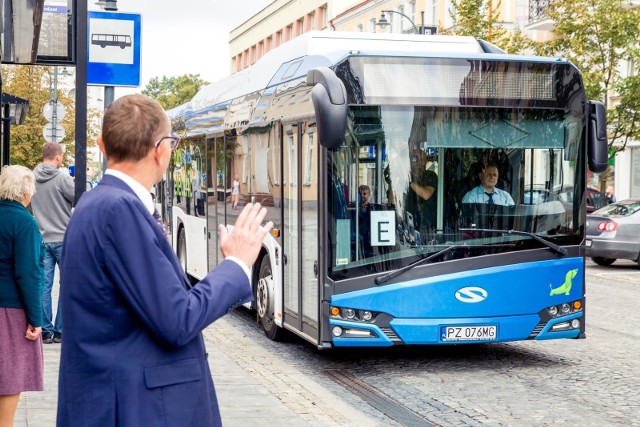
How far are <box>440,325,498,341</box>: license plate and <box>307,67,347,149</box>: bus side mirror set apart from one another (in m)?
1.87

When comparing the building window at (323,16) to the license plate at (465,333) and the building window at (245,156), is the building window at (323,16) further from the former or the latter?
the license plate at (465,333)

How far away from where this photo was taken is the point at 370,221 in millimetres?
8836

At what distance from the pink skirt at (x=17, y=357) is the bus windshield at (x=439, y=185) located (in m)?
3.41

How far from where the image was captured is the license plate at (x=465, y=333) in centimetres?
894

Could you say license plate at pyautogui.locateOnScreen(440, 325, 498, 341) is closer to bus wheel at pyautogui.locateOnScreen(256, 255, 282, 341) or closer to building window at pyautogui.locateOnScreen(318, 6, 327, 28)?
bus wheel at pyautogui.locateOnScreen(256, 255, 282, 341)

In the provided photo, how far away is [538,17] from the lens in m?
43.2

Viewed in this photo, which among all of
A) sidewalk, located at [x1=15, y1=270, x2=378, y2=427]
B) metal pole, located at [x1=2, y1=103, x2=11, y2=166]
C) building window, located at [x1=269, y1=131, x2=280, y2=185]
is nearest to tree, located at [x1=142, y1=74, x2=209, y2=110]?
metal pole, located at [x1=2, y1=103, x2=11, y2=166]

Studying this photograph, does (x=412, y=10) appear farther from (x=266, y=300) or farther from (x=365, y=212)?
(x=365, y=212)

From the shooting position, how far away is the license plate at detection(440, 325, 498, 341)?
352 inches

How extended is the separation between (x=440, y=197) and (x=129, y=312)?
6.34 meters

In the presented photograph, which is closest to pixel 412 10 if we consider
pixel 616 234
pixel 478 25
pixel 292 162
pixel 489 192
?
pixel 478 25

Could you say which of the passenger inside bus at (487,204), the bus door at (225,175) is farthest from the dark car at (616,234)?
the passenger inside bus at (487,204)

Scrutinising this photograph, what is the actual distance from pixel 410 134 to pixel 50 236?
12.6ft

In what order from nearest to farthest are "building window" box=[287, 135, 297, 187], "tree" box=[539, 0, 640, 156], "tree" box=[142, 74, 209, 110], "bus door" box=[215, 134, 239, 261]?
"building window" box=[287, 135, 297, 187], "bus door" box=[215, 134, 239, 261], "tree" box=[539, 0, 640, 156], "tree" box=[142, 74, 209, 110]
